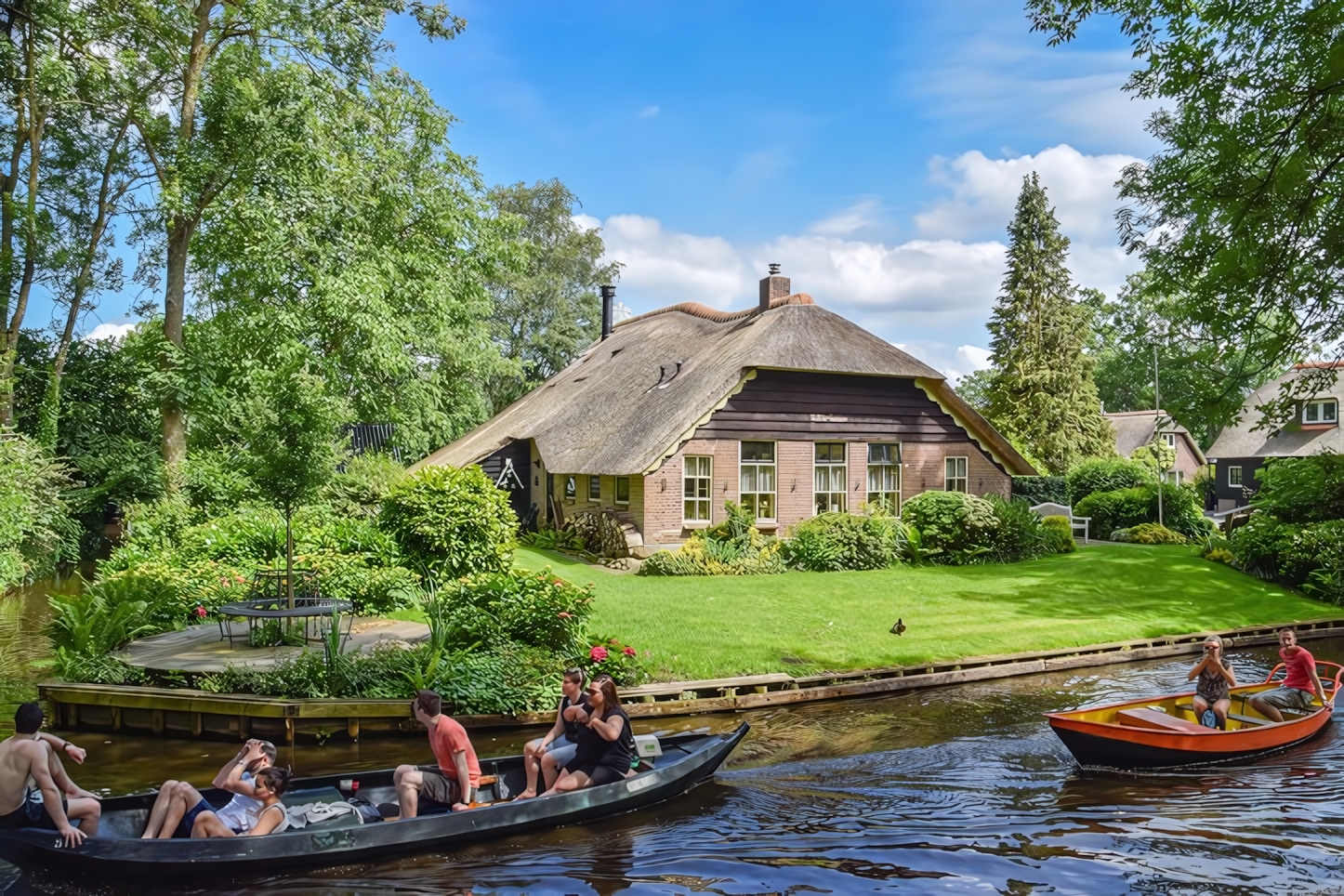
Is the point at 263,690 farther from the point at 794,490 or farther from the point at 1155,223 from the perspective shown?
the point at 794,490

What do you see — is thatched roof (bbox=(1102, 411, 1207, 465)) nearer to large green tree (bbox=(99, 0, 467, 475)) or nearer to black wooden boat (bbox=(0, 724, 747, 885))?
large green tree (bbox=(99, 0, 467, 475))

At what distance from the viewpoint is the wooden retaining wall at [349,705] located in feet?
35.9

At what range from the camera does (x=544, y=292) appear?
47812 millimetres

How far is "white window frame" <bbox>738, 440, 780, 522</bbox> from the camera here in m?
24.1

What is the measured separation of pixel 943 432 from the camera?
87.7ft

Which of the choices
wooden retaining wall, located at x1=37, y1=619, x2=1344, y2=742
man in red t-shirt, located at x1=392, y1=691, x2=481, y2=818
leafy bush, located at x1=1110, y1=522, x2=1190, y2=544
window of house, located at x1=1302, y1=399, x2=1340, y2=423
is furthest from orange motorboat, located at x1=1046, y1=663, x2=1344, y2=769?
window of house, located at x1=1302, y1=399, x2=1340, y2=423

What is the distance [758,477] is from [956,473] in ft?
21.4

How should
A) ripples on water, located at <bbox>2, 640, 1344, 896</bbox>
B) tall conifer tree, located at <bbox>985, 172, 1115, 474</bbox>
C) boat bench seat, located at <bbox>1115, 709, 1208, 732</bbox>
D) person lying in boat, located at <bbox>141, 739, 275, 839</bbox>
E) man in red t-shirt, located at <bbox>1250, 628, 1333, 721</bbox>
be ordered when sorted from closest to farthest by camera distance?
1. ripples on water, located at <bbox>2, 640, 1344, 896</bbox>
2. person lying in boat, located at <bbox>141, 739, 275, 839</bbox>
3. boat bench seat, located at <bbox>1115, 709, 1208, 732</bbox>
4. man in red t-shirt, located at <bbox>1250, 628, 1333, 721</bbox>
5. tall conifer tree, located at <bbox>985, 172, 1115, 474</bbox>

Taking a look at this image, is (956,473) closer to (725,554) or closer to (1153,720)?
(725,554)

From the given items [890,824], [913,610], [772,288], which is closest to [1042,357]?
[772,288]

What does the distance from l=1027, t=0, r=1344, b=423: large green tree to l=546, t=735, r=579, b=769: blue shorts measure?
783 cm

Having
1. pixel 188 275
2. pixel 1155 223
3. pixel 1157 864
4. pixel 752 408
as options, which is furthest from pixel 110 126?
pixel 1157 864

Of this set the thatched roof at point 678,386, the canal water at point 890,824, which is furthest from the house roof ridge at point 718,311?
the canal water at point 890,824

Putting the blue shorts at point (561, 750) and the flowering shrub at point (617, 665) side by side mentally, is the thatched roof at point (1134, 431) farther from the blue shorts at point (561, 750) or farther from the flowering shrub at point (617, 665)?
the blue shorts at point (561, 750)
